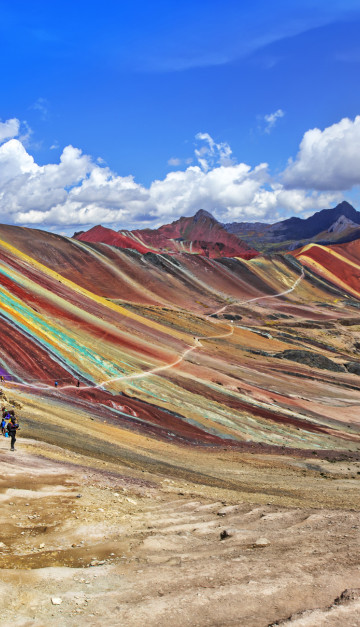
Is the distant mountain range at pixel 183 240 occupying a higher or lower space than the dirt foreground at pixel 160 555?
higher

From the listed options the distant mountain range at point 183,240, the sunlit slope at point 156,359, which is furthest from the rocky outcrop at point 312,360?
the distant mountain range at point 183,240

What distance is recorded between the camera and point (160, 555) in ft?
35.8

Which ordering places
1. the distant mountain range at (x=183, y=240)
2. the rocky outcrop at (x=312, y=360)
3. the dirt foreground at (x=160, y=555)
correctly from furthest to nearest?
the distant mountain range at (x=183, y=240), the rocky outcrop at (x=312, y=360), the dirt foreground at (x=160, y=555)

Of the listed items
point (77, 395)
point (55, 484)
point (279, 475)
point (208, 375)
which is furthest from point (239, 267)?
point (55, 484)

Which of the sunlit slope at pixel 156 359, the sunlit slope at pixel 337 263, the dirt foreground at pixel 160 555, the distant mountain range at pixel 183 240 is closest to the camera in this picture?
the dirt foreground at pixel 160 555

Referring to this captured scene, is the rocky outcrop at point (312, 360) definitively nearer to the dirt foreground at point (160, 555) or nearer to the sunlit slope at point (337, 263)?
the dirt foreground at point (160, 555)

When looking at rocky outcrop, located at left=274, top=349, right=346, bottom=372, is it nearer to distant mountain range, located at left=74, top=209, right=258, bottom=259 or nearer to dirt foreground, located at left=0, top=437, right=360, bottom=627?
dirt foreground, located at left=0, top=437, right=360, bottom=627

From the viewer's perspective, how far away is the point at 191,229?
648ft

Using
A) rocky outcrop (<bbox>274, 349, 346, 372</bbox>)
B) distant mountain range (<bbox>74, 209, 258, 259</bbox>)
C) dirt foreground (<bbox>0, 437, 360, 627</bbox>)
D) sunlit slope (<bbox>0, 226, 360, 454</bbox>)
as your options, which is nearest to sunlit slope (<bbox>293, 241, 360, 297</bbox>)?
distant mountain range (<bbox>74, 209, 258, 259</bbox>)

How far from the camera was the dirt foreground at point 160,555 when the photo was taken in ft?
27.3

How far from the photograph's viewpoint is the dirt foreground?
8336mm

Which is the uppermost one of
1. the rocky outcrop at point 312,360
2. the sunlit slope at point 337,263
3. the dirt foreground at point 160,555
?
the sunlit slope at point 337,263

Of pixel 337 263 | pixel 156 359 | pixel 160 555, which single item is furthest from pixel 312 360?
pixel 337 263

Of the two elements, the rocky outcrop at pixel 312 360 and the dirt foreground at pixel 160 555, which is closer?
the dirt foreground at pixel 160 555
